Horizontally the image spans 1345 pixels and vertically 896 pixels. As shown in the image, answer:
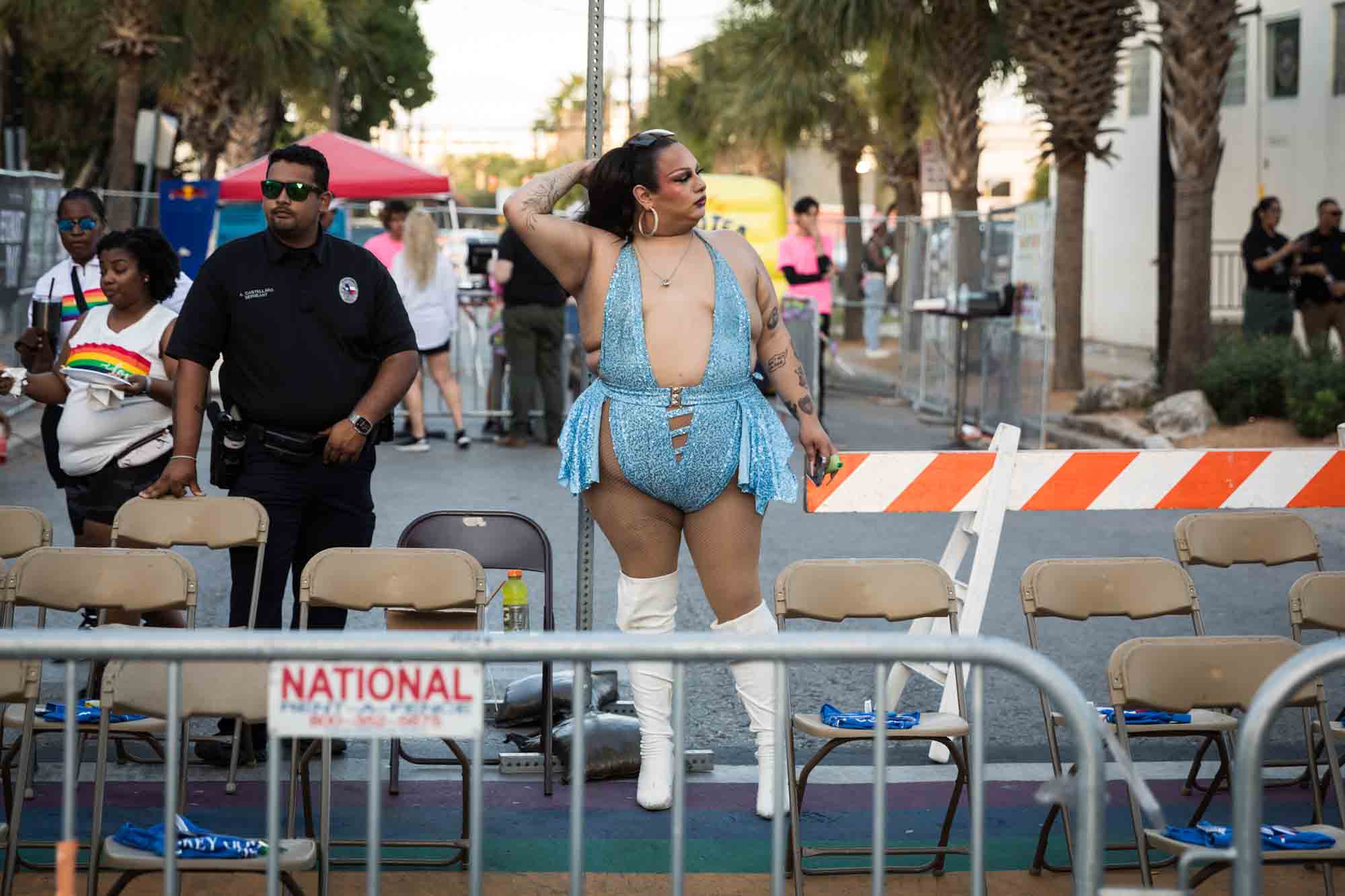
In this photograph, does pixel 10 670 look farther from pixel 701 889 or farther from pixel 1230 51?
pixel 1230 51

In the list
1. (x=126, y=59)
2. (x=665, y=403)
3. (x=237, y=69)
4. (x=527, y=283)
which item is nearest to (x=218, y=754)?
(x=665, y=403)

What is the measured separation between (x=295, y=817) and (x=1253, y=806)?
10.7 ft

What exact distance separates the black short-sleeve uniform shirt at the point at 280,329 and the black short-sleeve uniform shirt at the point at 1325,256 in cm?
1334

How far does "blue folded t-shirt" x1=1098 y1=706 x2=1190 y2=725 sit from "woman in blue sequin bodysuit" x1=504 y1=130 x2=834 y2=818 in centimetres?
103

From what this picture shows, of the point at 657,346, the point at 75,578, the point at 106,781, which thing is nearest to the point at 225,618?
the point at 106,781

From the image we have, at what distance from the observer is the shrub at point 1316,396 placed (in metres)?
13.6

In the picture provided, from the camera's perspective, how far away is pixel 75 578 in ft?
16.6

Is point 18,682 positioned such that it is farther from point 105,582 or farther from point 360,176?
point 360,176

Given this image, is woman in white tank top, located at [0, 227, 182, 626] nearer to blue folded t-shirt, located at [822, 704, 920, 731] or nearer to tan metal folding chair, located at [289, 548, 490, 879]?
tan metal folding chair, located at [289, 548, 490, 879]

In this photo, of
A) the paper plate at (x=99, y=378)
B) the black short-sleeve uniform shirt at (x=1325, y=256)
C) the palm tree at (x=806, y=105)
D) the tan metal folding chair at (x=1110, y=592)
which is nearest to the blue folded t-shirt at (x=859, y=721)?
the tan metal folding chair at (x=1110, y=592)

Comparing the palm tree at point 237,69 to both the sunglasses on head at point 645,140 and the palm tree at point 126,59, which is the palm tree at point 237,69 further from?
the sunglasses on head at point 645,140

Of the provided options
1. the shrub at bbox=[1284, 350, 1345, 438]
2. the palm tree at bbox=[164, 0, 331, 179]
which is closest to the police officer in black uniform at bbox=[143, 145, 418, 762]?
the shrub at bbox=[1284, 350, 1345, 438]

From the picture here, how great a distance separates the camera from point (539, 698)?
6.40m

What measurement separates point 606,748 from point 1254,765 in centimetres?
302
